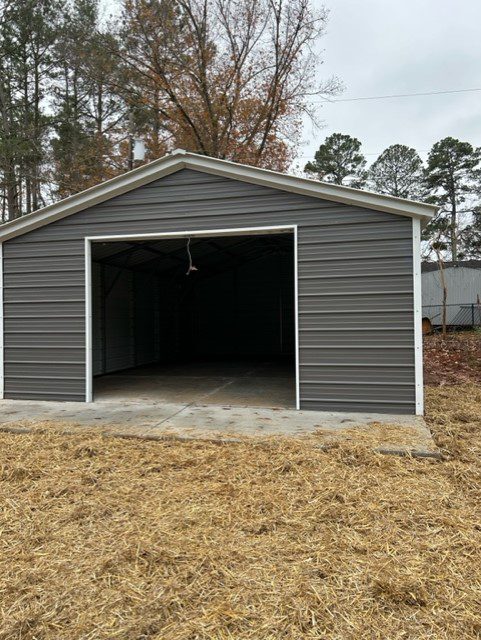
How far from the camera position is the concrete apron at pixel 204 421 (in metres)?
4.16

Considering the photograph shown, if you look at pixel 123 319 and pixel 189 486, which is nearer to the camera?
pixel 189 486

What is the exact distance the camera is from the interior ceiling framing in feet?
29.1

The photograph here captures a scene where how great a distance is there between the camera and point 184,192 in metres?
5.68

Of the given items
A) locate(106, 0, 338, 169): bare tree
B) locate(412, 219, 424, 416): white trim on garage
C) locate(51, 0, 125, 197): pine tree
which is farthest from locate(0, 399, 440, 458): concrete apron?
locate(106, 0, 338, 169): bare tree

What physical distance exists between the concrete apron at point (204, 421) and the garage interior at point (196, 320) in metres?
0.63

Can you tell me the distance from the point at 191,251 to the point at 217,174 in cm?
569

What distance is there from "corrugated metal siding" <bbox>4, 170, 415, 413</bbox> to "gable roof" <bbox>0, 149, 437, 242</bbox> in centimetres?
9

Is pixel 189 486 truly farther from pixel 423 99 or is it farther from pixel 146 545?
pixel 423 99

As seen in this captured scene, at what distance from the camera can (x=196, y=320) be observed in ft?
47.6

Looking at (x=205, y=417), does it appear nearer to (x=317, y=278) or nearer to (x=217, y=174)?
(x=317, y=278)

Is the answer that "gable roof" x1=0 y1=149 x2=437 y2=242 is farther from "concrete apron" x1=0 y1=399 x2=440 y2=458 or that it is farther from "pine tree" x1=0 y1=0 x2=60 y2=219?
"pine tree" x1=0 y1=0 x2=60 y2=219

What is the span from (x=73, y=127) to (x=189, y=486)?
1472 centimetres

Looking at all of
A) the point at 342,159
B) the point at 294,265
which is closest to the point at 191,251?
the point at 294,265

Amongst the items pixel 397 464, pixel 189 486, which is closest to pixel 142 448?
pixel 189 486
